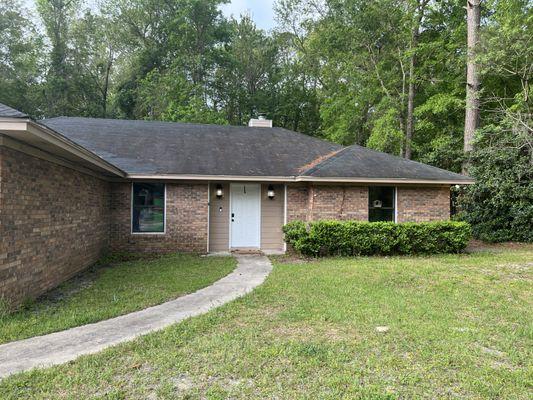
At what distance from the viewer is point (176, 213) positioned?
1037 cm

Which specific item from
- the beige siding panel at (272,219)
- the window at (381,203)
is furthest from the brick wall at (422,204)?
the beige siding panel at (272,219)

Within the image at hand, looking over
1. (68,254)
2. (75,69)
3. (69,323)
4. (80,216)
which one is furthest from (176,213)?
(75,69)

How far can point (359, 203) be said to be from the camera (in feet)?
34.9

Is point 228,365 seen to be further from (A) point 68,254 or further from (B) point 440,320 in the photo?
(A) point 68,254

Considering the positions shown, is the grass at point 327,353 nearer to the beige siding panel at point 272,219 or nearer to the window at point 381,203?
the window at point 381,203

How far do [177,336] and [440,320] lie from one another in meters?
3.33

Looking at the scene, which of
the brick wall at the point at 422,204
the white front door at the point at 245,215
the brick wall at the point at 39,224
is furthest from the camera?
the white front door at the point at 245,215

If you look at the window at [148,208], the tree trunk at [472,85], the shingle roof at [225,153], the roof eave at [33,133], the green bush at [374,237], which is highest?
the tree trunk at [472,85]

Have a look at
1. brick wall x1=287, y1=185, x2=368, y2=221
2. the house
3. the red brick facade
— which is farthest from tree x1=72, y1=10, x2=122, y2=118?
brick wall x1=287, y1=185, x2=368, y2=221

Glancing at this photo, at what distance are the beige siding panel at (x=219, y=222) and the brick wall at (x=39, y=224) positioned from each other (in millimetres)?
3627

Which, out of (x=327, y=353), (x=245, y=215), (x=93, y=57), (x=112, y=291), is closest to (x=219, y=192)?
(x=245, y=215)

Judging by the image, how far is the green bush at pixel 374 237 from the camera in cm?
956

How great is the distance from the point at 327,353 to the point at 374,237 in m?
6.61

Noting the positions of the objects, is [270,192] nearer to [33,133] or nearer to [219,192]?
[219,192]
